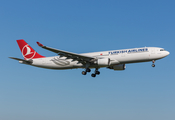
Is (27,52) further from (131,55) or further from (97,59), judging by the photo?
(131,55)

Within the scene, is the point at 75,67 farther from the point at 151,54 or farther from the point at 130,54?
the point at 151,54

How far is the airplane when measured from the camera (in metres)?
38.1

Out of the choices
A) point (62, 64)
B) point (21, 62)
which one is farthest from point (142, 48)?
point (21, 62)

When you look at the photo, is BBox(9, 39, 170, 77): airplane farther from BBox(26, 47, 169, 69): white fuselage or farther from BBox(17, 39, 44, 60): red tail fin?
BBox(17, 39, 44, 60): red tail fin

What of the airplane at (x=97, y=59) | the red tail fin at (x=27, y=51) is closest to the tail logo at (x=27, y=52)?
the red tail fin at (x=27, y=51)

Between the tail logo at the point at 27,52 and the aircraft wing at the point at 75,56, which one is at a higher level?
the tail logo at the point at 27,52

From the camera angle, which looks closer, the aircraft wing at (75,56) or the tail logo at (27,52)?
the aircraft wing at (75,56)

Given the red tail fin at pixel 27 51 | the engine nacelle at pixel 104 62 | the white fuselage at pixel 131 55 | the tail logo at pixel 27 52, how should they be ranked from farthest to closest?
1. the tail logo at pixel 27 52
2. the red tail fin at pixel 27 51
3. the engine nacelle at pixel 104 62
4. the white fuselage at pixel 131 55

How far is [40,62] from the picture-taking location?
43.5 meters

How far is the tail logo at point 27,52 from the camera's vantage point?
4588cm

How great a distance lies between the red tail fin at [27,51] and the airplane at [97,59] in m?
1.19

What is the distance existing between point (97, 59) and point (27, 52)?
1451 cm

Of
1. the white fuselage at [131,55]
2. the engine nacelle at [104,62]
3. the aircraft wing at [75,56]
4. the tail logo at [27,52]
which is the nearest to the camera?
the aircraft wing at [75,56]

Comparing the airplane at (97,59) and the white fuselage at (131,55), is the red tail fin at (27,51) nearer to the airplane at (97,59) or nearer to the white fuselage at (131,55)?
the airplane at (97,59)
